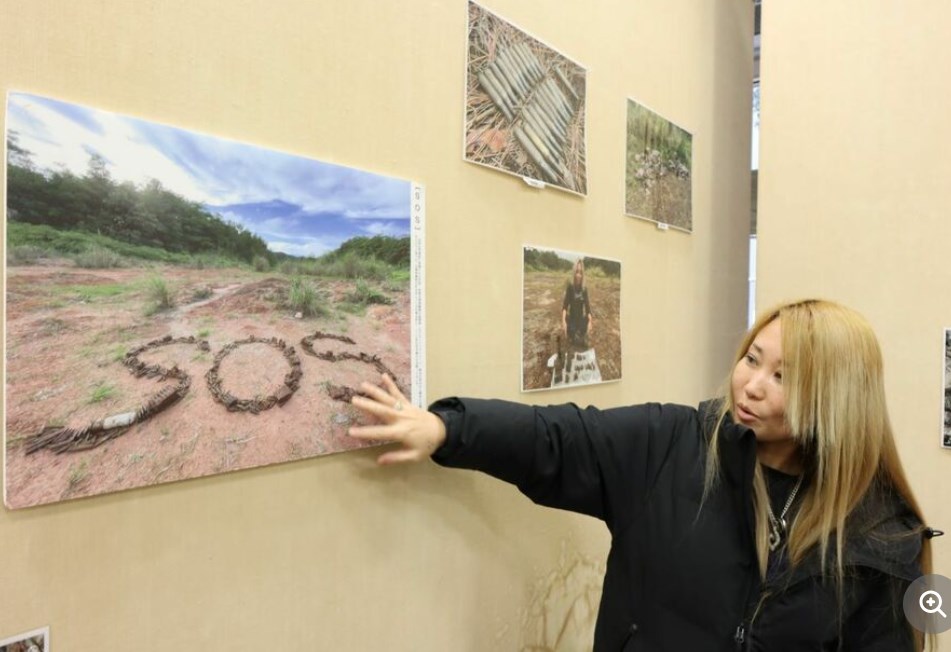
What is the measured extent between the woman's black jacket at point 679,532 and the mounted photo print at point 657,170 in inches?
23.8

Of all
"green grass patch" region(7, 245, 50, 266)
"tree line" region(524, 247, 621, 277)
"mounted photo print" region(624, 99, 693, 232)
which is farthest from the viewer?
"mounted photo print" region(624, 99, 693, 232)

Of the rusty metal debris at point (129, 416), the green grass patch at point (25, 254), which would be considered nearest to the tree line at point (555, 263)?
the rusty metal debris at point (129, 416)

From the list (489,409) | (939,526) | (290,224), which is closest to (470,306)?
(489,409)

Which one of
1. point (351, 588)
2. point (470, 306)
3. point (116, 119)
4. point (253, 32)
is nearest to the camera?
point (116, 119)

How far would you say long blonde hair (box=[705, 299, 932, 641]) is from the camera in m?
0.90

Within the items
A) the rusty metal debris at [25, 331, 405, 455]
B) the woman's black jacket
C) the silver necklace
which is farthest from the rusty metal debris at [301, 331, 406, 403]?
the silver necklace

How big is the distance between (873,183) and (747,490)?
3.66 feet

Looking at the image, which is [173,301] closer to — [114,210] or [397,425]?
[114,210]

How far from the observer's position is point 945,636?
1448 millimetres

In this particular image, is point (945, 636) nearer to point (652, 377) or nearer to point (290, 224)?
point (652, 377)

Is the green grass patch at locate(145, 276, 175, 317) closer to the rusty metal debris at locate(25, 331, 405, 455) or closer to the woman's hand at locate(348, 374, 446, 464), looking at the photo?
the rusty metal debris at locate(25, 331, 405, 455)

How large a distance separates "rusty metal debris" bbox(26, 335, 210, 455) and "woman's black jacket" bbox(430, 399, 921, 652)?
360 millimetres

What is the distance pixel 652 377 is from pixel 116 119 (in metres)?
1.24

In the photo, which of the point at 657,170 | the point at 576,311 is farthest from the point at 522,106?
the point at 657,170
